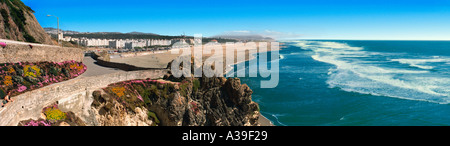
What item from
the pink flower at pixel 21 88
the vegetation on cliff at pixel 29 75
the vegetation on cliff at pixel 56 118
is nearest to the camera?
the vegetation on cliff at pixel 56 118

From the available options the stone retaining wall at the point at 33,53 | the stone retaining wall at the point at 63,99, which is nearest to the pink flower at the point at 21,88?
the stone retaining wall at the point at 63,99

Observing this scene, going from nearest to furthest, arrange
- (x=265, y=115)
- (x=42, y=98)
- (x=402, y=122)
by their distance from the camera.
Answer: (x=42, y=98) → (x=402, y=122) → (x=265, y=115)

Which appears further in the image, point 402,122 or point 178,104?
point 402,122

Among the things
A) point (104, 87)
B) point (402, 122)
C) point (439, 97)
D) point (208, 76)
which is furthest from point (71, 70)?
point (439, 97)

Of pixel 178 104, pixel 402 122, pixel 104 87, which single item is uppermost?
pixel 104 87

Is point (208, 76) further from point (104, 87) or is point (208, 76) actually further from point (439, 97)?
point (439, 97)

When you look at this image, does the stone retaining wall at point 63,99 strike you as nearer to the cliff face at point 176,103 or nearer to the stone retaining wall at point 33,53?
the cliff face at point 176,103

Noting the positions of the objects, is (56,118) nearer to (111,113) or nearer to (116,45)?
(111,113)
